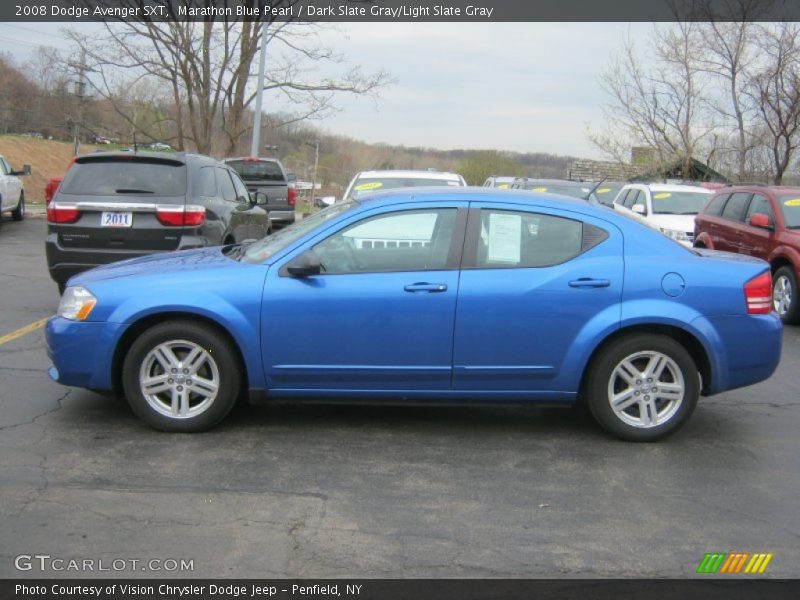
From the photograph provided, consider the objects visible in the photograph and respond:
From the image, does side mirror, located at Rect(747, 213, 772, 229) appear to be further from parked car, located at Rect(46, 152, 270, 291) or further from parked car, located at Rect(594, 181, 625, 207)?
parked car, located at Rect(594, 181, 625, 207)

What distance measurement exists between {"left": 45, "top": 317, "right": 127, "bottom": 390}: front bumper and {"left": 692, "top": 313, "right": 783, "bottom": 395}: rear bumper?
365 centimetres

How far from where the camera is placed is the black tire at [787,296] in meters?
9.41

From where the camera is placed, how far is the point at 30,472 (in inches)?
166

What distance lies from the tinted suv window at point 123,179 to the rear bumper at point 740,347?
17.2 ft

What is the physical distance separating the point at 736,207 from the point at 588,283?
7449mm

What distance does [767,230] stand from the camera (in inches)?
397

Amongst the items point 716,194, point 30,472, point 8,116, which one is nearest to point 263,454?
point 30,472

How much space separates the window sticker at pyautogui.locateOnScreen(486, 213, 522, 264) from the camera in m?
4.93

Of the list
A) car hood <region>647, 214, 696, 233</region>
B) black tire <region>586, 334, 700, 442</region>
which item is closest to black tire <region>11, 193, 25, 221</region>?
car hood <region>647, 214, 696, 233</region>

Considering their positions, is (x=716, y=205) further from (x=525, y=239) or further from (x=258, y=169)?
(x=258, y=169)

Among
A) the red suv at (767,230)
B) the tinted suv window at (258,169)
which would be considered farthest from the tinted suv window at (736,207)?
the tinted suv window at (258,169)

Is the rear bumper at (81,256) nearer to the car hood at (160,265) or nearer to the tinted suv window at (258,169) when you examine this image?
the car hood at (160,265)

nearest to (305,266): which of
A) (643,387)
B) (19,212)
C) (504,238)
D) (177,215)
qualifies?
(504,238)
